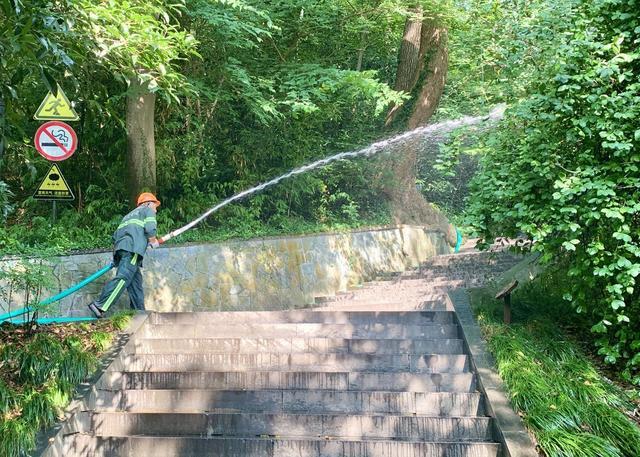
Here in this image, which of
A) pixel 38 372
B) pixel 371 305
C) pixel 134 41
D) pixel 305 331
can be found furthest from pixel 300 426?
pixel 134 41

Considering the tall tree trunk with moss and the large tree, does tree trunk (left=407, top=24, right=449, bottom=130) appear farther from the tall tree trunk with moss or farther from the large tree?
the large tree

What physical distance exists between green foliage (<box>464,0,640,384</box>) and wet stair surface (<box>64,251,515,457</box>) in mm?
1474

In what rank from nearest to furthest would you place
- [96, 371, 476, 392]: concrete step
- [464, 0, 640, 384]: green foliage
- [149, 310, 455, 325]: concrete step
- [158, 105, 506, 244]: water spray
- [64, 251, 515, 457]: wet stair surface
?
[64, 251, 515, 457]: wet stair surface, [464, 0, 640, 384]: green foliage, [96, 371, 476, 392]: concrete step, [149, 310, 455, 325]: concrete step, [158, 105, 506, 244]: water spray

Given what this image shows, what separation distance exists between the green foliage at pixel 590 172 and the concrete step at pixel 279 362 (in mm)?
1524

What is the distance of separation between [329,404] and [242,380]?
91 cm

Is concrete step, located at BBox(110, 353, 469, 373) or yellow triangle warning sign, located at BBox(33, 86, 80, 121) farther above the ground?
yellow triangle warning sign, located at BBox(33, 86, 80, 121)

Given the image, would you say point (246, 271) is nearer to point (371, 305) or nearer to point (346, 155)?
point (371, 305)

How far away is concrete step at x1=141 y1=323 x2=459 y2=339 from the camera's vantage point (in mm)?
7035

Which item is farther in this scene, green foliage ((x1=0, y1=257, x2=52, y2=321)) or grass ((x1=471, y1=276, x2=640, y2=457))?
green foliage ((x1=0, y1=257, x2=52, y2=321))

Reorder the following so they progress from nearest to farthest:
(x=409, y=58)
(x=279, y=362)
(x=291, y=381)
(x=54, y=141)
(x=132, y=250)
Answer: (x=291, y=381) < (x=279, y=362) < (x=132, y=250) < (x=54, y=141) < (x=409, y=58)

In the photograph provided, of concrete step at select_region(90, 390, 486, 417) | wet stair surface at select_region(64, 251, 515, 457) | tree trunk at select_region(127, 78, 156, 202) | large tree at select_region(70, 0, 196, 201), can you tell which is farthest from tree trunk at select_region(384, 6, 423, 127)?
concrete step at select_region(90, 390, 486, 417)

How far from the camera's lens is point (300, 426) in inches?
216

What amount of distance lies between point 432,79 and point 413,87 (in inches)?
20.2

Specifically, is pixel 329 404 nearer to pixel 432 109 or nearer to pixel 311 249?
pixel 311 249
